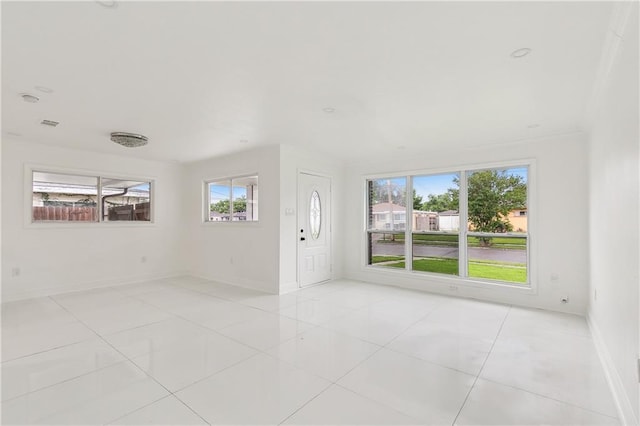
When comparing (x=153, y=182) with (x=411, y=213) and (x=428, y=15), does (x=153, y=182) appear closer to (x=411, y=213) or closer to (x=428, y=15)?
(x=411, y=213)

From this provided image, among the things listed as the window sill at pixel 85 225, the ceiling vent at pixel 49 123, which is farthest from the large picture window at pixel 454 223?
the ceiling vent at pixel 49 123

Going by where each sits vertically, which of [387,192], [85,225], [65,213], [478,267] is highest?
[387,192]

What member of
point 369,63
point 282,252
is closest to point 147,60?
point 369,63

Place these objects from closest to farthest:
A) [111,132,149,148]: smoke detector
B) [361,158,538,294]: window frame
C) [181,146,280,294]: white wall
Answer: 1. [111,132,149,148]: smoke detector
2. [361,158,538,294]: window frame
3. [181,146,280,294]: white wall

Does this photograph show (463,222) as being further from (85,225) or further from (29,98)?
(85,225)

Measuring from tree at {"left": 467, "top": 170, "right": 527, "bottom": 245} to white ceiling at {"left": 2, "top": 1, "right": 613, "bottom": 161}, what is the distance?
878mm

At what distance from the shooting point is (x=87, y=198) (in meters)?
5.67

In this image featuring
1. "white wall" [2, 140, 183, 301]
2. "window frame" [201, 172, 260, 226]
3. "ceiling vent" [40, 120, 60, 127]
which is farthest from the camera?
"window frame" [201, 172, 260, 226]

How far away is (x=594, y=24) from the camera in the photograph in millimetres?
1914

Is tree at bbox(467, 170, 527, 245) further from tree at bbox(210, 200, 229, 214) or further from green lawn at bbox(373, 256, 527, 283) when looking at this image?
tree at bbox(210, 200, 229, 214)

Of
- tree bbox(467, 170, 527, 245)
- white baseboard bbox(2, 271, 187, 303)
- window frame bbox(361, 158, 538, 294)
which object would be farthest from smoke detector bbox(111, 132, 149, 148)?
tree bbox(467, 170, 527, 245)

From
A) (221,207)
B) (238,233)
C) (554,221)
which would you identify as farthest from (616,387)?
(221,207)

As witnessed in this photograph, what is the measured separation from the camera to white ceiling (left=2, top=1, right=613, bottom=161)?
6.07 ft

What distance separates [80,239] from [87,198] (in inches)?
30.5
